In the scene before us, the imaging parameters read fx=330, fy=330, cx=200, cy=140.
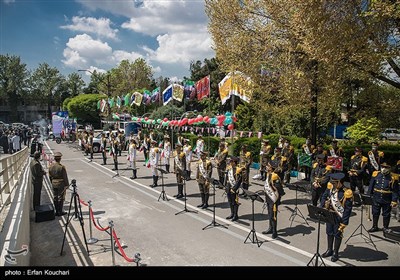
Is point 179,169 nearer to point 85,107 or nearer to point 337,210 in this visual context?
point 337,210

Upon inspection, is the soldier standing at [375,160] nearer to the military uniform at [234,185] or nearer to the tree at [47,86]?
the military uniform at [234,185]

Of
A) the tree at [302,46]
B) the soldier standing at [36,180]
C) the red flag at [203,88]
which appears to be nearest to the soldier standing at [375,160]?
the tree at [302,46]

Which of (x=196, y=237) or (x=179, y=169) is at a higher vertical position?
(x=179, y=169)

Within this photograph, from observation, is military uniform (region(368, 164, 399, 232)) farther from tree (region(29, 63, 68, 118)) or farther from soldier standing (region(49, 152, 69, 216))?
tree (region(29, 63, 68, 118))

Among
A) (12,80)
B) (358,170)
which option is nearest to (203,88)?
(358,170)

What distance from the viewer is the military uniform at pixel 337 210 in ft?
24.7

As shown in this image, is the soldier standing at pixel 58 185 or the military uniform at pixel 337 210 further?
the soldier standing at pixel 58 185

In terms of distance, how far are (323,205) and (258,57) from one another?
9250 mm

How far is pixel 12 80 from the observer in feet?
288

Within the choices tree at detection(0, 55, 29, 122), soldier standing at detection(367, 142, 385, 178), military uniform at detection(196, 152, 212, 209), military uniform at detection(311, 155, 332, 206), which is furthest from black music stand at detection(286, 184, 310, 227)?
tree at detection(0, 55, 29, 122)

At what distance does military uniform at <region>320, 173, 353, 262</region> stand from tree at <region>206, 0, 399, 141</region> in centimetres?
518

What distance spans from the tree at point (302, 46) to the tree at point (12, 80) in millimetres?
87315

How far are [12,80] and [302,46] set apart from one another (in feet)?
307
